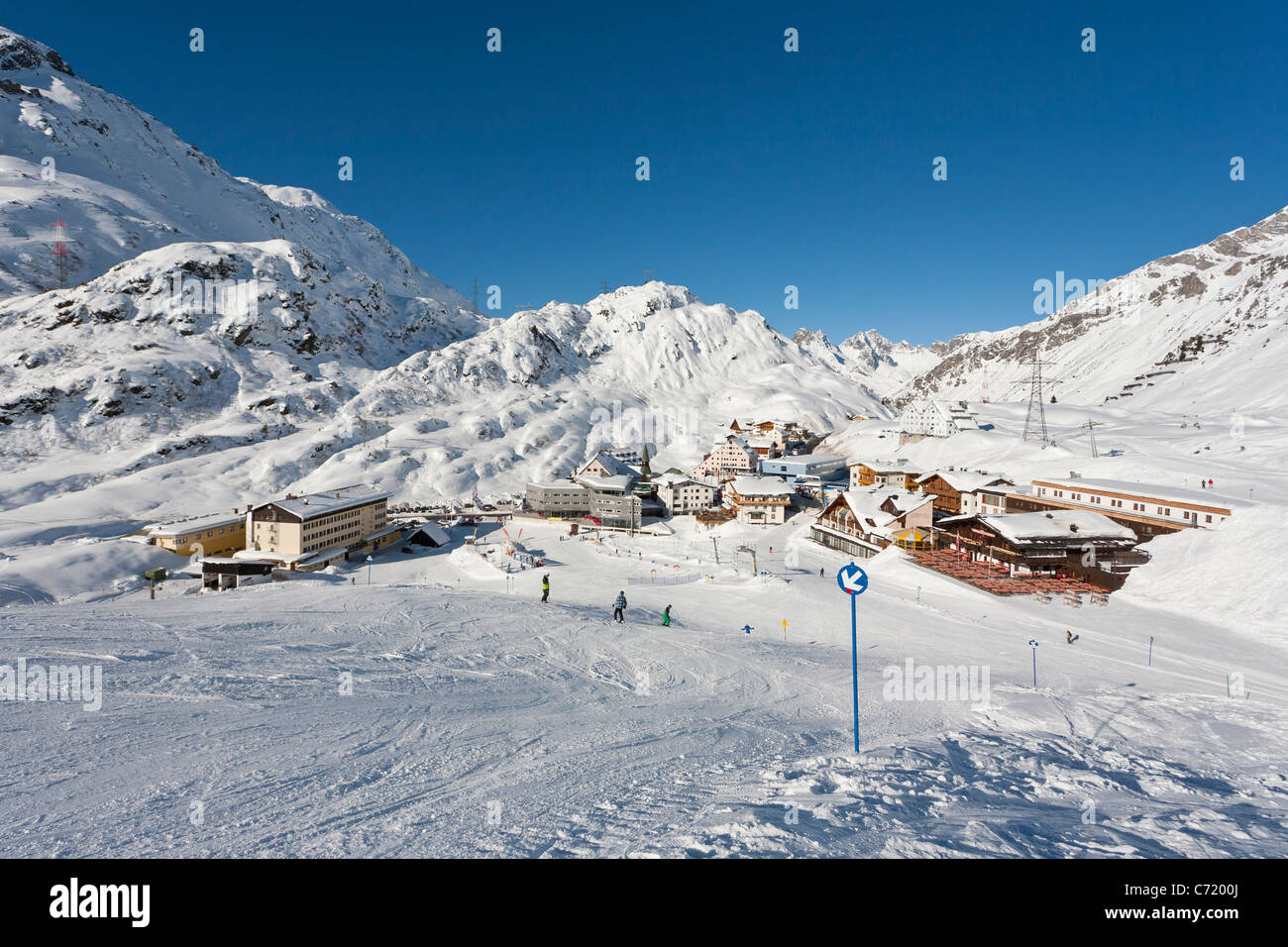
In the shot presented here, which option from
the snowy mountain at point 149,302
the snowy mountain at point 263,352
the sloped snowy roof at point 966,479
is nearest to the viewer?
the sloped snowy roof at point 966,479

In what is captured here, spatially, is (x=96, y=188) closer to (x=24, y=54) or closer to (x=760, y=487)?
(x=24, y=54)

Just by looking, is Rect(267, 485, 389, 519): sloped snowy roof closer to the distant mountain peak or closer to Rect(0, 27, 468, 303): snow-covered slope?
Rect(0, 27, 468, 303): snow-covered slope

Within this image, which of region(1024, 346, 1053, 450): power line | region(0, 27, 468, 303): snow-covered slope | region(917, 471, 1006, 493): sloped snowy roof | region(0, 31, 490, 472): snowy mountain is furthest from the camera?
region(0, 27, 468, 303): snow-covered slope

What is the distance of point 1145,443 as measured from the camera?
6269 centimetres

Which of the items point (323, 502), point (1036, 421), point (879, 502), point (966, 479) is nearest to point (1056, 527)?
point (879, 502)

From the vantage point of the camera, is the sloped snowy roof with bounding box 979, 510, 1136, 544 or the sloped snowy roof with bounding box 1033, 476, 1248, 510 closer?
the sloped snowy roof with bounding box 1033, 476, 1248, 510

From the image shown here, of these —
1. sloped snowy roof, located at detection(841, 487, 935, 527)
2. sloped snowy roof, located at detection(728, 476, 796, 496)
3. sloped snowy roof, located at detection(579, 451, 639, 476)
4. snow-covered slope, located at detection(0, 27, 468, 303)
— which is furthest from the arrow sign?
snow-covered slope, located at detection(0, 27, 468, 303)

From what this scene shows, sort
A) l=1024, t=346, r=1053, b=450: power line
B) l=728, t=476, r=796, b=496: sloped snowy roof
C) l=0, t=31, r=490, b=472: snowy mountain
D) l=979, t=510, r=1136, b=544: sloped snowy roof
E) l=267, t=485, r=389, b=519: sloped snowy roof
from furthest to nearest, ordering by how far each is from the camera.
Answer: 1. l=0, t=31, r=490, b=472: snowy mountain
2. l=1024, t=346, r=1053, b=450: power line
3. l=728, t=476, r=796, b=496: sloped snowy roof
4. l=267, t=485, r=389, b=519: sloped snowy roof
5. l=979, t=510, r=1136, b=544: sloped snowy roof

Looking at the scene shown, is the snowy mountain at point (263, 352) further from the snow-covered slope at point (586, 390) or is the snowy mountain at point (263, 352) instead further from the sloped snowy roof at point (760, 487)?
the sloped snowy roof at point (760, 487)

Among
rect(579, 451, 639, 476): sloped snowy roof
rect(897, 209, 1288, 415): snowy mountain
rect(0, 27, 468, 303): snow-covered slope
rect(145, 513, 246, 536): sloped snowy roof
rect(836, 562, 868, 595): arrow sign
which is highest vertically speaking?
rect(0, 27, 468, 303): snow-covered slope

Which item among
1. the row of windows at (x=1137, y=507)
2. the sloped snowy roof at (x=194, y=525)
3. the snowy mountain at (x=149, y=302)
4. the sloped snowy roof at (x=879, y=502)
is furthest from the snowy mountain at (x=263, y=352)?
the row of windows at (x=1137, y=507)

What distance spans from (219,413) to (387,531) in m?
59.6

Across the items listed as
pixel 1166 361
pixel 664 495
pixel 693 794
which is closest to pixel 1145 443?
pixel 664 495

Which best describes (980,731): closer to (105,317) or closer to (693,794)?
(693,794)
